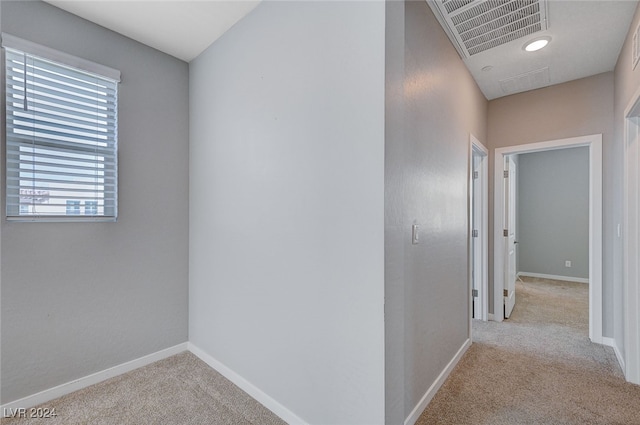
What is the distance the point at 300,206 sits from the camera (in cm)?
164

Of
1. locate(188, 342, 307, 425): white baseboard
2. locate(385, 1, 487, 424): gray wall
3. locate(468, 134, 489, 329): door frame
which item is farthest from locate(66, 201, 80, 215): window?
locate(468, 134, 489, 329): door frame

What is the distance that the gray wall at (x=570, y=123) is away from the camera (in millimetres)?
2723

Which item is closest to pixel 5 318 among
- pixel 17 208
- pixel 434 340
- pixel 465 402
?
pixel 17 208

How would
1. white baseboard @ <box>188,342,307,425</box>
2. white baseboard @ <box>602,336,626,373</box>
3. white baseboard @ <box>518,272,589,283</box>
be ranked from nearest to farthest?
white baseboard @ <box>188,342,307,425</box>, white baseboard @ <box>602,336,626,373</box>, white baseboard @ <box>518,272,589,283</box>

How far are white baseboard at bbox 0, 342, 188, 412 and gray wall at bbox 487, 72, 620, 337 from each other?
348cm

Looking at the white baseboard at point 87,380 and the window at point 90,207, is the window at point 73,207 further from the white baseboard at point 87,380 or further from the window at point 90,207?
the white baseboard at point 87,380

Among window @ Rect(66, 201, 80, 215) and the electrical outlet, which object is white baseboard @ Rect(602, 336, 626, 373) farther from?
window @ Rect(66, 201, 80, 215)

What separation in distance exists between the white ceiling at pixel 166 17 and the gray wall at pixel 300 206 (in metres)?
0.10

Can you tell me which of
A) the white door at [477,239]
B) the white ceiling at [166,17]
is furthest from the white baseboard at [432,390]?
the white ceiling at [166,17]

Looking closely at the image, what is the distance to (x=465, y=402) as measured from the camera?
1.90 meters

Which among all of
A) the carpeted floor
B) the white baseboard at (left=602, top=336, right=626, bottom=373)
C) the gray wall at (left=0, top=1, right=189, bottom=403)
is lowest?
the carpeted floor

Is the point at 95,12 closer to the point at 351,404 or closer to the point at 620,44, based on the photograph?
the point at 351,404

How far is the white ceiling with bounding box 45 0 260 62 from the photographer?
1.92m

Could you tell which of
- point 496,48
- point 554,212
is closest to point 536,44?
point 496,48
